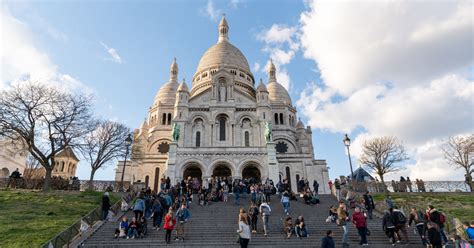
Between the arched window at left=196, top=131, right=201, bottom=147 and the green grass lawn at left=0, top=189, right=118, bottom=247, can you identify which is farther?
the arched window at left=196, top=131, right=201, bottom=147

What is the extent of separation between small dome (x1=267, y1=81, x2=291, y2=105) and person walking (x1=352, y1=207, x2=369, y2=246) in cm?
3624

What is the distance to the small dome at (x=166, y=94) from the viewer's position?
47.4 meters

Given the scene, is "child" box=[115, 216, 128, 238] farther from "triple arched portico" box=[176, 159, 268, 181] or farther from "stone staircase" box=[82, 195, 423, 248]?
"triple arched portico" box=[176, 159, 268, 181]

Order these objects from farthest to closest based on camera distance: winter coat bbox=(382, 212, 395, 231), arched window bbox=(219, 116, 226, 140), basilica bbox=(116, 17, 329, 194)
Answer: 1. arched window bbox=(219, 116, 226, 140)
2. basilica bbox=(116, 17, 329, 194)
3. winter coat bbox=(382, 212, 395, 231)

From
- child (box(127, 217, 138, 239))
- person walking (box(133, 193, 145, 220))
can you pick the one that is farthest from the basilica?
child (box(127, 217, 138, 239))

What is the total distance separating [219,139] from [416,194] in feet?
64.1

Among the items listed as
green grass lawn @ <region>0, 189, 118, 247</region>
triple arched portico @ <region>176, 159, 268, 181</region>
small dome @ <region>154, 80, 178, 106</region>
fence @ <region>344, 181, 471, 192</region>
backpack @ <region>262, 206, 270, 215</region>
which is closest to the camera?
green grass lawn @ <region>0, 189, 118, 247</region>

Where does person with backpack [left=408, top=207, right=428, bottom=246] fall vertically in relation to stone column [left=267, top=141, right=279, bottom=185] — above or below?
below

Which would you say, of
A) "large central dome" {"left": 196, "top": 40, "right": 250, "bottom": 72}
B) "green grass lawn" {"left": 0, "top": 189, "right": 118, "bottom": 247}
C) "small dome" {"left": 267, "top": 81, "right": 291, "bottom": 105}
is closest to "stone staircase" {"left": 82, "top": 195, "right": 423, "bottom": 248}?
"green grass lawn" {"left": 0, "top": 189, "right": 118, "bottom": 247}

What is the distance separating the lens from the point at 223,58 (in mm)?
50844

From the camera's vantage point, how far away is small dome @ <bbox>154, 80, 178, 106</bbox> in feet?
155

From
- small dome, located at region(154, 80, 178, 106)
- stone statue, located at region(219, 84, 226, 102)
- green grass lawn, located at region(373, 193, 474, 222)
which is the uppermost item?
small dome, located at region(154, 80, 178, 106)

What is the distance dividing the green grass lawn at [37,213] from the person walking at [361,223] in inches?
484

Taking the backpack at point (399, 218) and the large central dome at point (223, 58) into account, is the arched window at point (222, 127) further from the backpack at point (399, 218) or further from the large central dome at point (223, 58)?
the backpack at point (399, 218)
